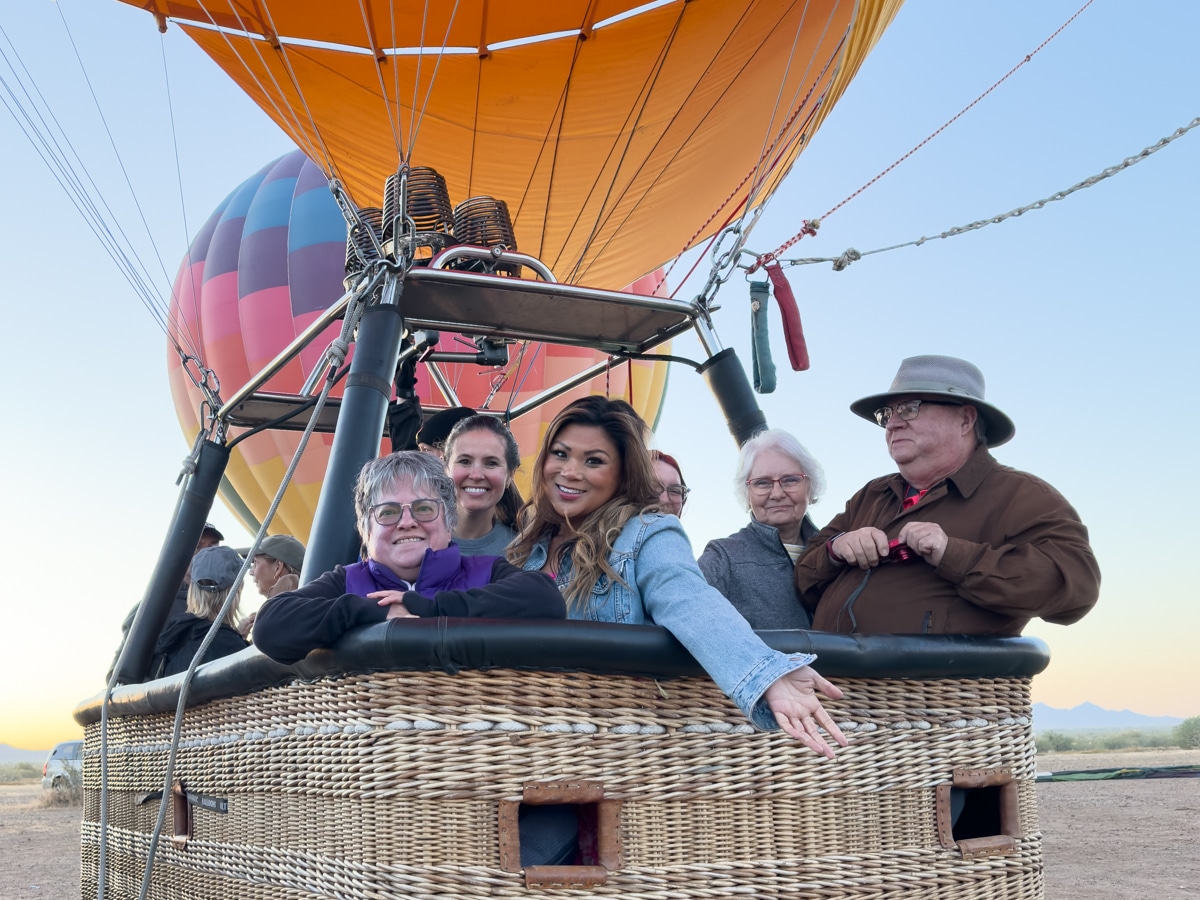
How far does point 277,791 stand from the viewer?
189cm

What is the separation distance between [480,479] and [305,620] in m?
1.06

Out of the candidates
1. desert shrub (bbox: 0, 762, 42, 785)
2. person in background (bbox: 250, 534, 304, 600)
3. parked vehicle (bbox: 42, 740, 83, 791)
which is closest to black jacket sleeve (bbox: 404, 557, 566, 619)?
person in background (bbox: 250, 534, 304, 600)

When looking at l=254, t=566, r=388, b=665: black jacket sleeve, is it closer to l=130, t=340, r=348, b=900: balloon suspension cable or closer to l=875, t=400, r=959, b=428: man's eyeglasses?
l=130, t=340, r=348, b=900: balloon suspension cable

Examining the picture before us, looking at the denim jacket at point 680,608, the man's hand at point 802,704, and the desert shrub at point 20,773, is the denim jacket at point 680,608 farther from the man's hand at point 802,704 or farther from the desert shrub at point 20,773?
the desert shrub at point 20,773

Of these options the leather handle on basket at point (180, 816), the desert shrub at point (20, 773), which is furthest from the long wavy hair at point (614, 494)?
the desert shrub at point (20, 773)

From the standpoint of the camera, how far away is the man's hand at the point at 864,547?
6.64 feet

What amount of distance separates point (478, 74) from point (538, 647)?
4445 mm

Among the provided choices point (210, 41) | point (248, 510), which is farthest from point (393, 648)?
point (248, 510)

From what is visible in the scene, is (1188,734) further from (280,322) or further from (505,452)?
(505,452)

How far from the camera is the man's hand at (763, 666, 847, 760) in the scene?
1484mm

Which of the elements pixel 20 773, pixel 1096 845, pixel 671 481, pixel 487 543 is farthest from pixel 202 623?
pixel 20 773

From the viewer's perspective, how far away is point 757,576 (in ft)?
7.64

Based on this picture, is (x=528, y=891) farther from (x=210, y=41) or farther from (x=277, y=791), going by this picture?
(x=210, y=41)

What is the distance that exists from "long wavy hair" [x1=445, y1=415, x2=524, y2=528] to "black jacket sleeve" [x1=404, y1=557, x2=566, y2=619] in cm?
103
